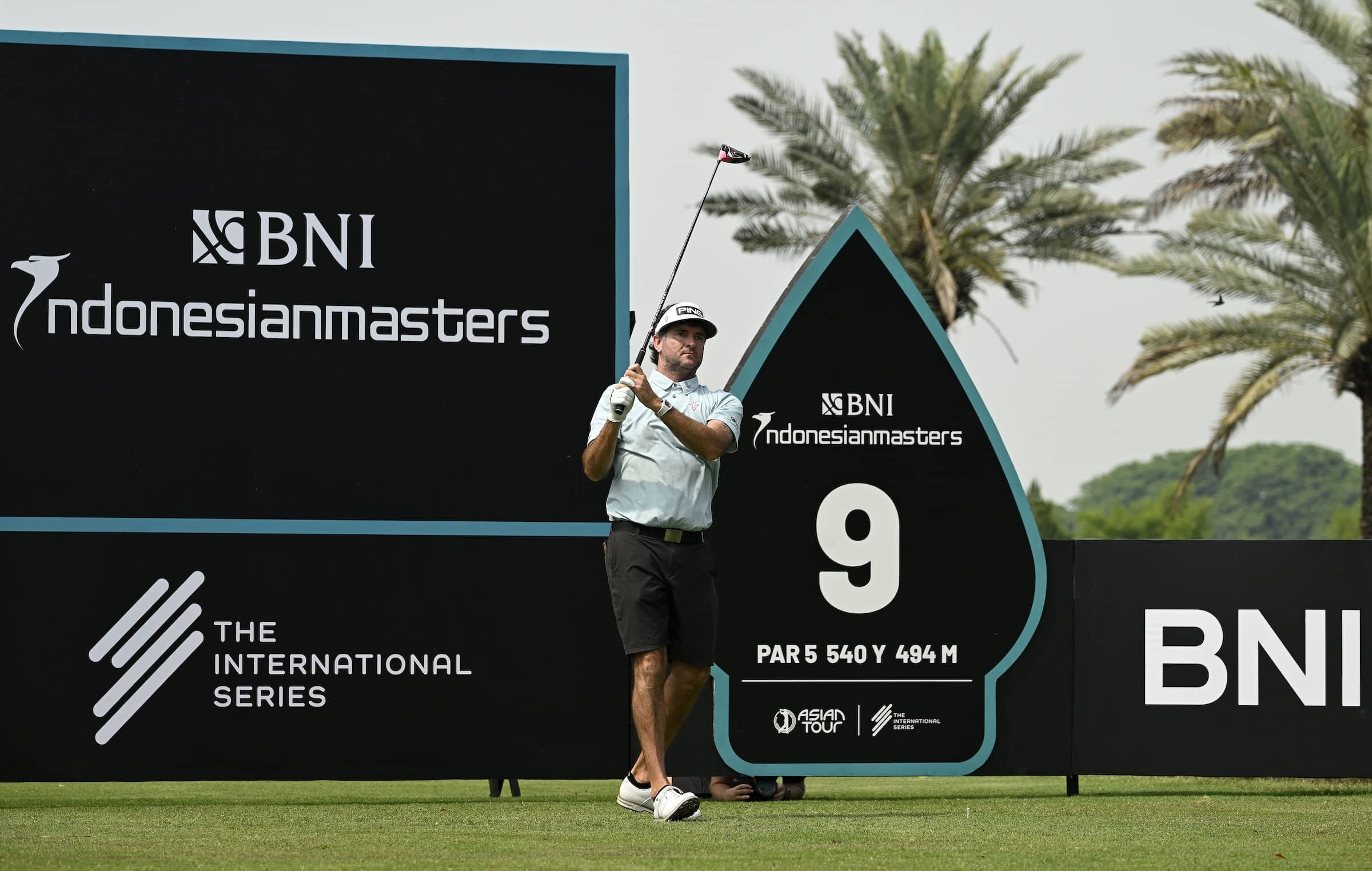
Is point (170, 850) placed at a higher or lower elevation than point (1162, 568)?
lower

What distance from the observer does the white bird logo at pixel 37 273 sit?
752cm

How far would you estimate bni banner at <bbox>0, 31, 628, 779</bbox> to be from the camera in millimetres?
7512

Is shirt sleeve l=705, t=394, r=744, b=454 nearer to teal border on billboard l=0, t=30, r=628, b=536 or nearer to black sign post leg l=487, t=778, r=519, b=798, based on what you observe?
teal border on billboard l=0, t=30, r=628, b=536

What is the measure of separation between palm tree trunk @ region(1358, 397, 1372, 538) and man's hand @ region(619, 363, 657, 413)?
1437 cm

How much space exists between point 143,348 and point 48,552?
0.94 metres

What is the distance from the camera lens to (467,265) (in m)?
7.82

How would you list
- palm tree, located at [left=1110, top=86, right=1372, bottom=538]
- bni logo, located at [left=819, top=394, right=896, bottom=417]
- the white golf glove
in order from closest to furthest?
the white golf glove, bni logo, located at [left=819, top=394, right=896, bottom=417], palm tree, located at [left=1110, top=86, right=1372, bottom=538]

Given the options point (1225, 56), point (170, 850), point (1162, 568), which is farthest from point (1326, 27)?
point (170, 850)

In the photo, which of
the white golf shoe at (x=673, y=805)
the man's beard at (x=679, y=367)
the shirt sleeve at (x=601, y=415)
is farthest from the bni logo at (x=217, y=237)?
the white golf shoe at (x=673, y=805)

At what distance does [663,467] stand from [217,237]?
2.35 m

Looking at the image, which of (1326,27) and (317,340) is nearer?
(317,340)

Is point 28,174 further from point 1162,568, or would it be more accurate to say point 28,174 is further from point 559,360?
Result: point 1162,568

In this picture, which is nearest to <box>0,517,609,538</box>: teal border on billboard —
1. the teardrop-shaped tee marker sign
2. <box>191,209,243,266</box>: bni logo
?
the teardrop-shaped tee marker sign

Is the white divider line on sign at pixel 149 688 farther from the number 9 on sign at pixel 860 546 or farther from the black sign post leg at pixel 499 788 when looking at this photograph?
the number 9 on sign at pixel 860 546
